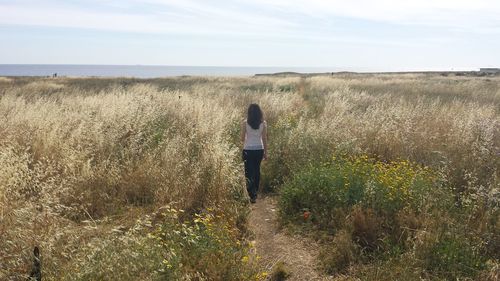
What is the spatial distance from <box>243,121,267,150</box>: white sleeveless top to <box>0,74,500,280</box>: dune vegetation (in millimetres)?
789

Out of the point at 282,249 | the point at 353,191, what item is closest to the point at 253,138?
the point at 353,191

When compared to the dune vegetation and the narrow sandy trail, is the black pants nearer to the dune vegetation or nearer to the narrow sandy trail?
the dune vegetation

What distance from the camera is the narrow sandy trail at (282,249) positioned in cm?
473

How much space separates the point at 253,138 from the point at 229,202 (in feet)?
6.59

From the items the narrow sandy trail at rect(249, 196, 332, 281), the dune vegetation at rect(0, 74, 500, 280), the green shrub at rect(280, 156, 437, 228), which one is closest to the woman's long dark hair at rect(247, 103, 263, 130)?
the dune vegetation at rect(0, 74, 500, 280)

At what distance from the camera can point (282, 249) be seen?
5297mm

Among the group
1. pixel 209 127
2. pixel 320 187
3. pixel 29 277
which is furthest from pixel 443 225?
pixel 209 127

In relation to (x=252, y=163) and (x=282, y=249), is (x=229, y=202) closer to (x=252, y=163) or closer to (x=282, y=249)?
(x=282, y=249)

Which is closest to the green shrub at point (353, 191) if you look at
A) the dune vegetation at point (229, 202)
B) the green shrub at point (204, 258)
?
the dune vegetation at point (229, 202)

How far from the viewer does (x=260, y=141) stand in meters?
7.90

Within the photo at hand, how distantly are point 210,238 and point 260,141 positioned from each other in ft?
12.0

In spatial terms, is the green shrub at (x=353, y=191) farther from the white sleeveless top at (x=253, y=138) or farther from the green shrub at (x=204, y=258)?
the green shrub at (x=204, y=258)

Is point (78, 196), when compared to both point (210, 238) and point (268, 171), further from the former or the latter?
point (268, 171)

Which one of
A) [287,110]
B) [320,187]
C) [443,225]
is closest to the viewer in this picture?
[443,225]
